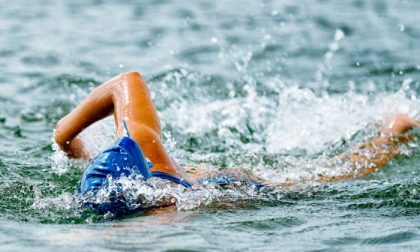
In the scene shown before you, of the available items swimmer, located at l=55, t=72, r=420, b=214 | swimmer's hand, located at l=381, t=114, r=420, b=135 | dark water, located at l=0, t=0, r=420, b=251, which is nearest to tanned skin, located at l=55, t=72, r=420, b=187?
swimmer, located at l=55, t=72, r=420, b=214

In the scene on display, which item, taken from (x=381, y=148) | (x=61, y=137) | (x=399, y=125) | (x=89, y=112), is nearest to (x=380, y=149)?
(x=381, y=148)

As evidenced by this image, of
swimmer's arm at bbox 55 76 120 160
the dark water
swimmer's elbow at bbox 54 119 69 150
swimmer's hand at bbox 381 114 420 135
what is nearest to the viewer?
the dark water

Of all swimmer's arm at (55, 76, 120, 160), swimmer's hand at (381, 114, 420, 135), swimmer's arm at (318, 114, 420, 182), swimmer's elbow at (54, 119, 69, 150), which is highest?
swimmer's arm at (55, 76, 120, 160)

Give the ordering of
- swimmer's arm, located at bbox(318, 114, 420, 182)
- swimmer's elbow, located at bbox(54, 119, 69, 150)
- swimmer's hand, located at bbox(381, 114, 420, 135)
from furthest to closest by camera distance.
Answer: swimmer's hand, located at bbox(381, 114, 420, 135) < swimmer's arm, located at bbox(318, 114, 420, 182) < swimmer's elbow, located at bbox(54, 119, 69, 150)

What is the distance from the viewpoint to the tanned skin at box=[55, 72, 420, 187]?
5047 millimetres

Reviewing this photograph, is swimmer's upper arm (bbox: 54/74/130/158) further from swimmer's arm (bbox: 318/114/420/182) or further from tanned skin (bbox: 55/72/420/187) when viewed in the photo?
swimmer's arm (bbox: 318/114/420/182)

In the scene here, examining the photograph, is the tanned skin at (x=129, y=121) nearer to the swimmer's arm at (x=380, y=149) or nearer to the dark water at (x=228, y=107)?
the swimmer's arm at (x=380, y=149)

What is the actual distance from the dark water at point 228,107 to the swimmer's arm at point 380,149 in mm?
102

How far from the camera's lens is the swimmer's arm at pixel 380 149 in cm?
623

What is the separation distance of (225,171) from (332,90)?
3.50 meters

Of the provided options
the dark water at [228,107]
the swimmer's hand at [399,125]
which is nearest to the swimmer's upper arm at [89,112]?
the dark water at [228,107]

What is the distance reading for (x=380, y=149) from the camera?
6.50 meters

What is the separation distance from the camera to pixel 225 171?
582 cm

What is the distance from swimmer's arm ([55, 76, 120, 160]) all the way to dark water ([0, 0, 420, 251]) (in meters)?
0.32
